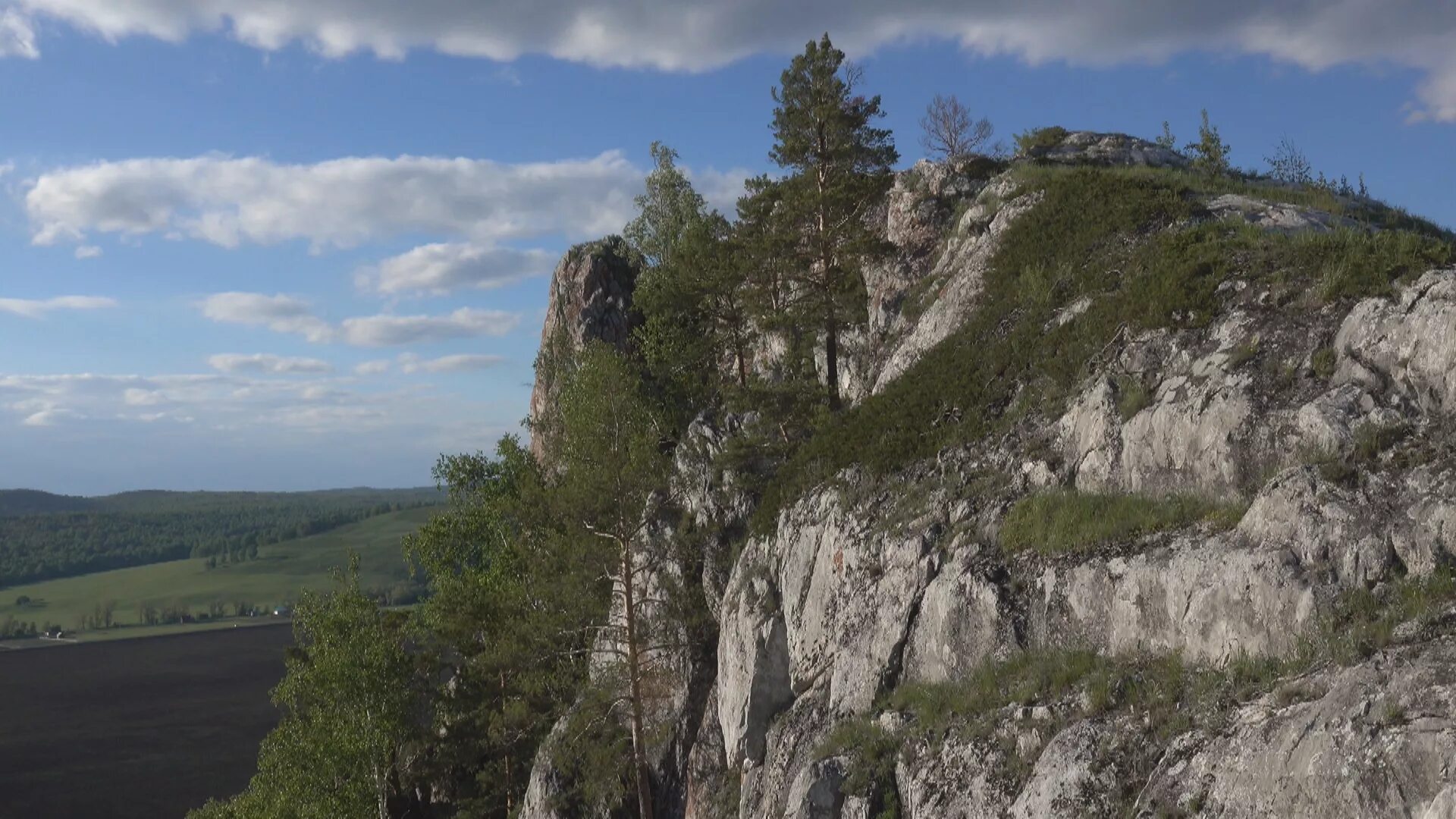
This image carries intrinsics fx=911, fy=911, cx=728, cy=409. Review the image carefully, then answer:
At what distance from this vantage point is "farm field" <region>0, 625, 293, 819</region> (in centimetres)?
7488

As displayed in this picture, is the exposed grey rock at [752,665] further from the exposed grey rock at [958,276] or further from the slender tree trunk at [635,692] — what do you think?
the exposed grey rock at [958,276]

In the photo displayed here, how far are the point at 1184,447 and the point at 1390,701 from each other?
7.48 meters

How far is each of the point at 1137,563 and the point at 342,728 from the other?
32245 mm

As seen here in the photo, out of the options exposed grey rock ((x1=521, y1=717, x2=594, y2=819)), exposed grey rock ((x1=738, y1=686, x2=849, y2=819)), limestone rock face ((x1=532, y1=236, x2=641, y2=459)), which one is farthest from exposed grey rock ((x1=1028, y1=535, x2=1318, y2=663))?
limestone rock face ((x1=532, y1=236, x2=641, y2=459))

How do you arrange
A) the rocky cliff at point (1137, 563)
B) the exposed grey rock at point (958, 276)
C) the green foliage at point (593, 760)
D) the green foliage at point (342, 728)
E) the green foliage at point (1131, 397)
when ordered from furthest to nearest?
the green foliage at point (342, 728) < the exposed grey rock at point (958, 276) < the green foliage at point (593, 760) < the green foliage at point (1131, 397) < the rocky cliff at point (1137, 563)

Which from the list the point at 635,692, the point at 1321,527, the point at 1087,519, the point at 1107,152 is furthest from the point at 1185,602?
the point at 1107,152

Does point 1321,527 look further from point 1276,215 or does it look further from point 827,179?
point 827,179

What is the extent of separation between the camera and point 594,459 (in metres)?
34.0

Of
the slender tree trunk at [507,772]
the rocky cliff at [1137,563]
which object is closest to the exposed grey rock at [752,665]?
the rocky cliff at [1137,563]

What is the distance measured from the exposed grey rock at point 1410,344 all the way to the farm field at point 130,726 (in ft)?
210

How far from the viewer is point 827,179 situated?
3500 cm

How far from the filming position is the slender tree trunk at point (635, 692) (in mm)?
27109

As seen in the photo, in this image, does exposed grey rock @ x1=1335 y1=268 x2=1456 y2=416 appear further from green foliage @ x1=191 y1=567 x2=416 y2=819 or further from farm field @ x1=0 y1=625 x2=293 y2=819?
farm field @ x1=0 y1=625 x2=293 y2=819

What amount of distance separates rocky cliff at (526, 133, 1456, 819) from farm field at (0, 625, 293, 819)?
171ft
